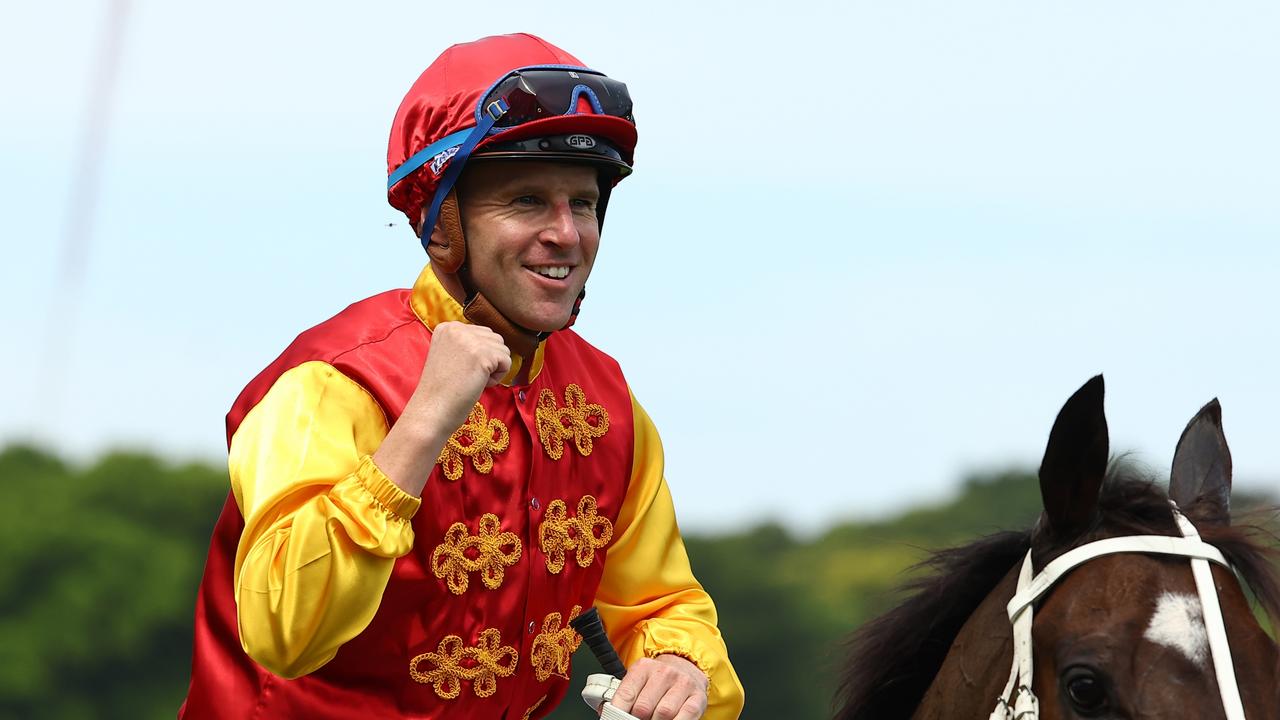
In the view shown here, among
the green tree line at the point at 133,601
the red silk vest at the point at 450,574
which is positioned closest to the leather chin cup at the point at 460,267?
the red silk vest at the point at 450,574

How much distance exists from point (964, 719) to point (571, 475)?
84cm

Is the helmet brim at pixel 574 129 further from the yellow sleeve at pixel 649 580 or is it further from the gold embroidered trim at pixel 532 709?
the gold embroidered trim at pixel 532 709

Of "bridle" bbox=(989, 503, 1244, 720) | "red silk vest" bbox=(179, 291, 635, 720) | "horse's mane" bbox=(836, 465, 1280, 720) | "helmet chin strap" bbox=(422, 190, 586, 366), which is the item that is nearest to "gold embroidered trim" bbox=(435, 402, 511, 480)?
"red silk vest" bbox=(179, 291, 635, 720)

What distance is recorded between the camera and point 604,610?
10.8 feet

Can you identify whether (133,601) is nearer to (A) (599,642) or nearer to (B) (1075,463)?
(A) (599,642)

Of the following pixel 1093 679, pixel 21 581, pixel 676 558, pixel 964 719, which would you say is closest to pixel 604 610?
pixel 676 558

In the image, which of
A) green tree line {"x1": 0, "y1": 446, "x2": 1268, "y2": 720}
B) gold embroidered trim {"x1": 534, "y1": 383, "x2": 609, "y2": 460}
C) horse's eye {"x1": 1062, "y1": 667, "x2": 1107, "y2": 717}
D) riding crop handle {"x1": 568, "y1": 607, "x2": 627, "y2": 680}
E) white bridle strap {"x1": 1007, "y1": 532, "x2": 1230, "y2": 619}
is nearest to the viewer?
horse's eye {"x1": 1062, "y1": 667, "x2": 1107, "y2": 717}

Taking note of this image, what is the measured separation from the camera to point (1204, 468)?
10.3 ft

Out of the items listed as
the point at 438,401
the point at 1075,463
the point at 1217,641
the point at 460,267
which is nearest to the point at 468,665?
the point at 438,401

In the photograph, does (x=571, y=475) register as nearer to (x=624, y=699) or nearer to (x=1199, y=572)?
(x=624, y=699)

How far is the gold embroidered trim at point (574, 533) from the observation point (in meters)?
3.03

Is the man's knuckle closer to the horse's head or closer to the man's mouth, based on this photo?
the horse's head

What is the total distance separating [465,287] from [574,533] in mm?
502

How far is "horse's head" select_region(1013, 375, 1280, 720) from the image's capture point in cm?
262
